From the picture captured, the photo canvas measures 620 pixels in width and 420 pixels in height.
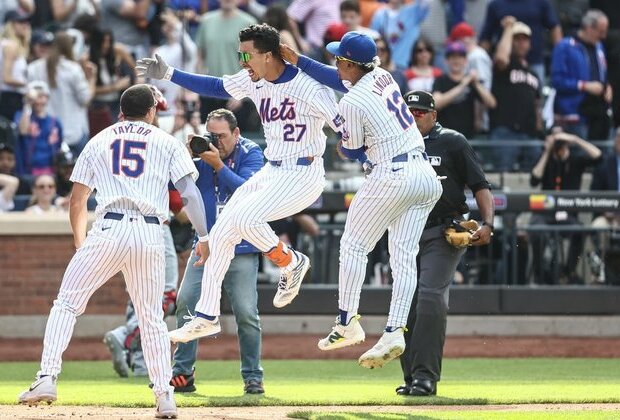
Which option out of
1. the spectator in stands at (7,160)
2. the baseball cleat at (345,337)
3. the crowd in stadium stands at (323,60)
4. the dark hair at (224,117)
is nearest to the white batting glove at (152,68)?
the dark hair at (224,117)

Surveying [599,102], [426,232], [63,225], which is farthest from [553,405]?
[599,102]

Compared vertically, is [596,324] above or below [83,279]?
below

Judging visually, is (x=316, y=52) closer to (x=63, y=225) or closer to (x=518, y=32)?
(x=518, y=32)

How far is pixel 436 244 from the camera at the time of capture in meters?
9.77

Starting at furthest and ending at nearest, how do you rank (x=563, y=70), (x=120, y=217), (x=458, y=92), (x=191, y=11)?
(x=191, y=11) < (x=563, y=70) < (x=458, y=92) < (x=120, y=217)

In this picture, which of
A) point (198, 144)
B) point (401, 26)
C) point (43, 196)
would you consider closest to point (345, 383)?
point (198, 144)

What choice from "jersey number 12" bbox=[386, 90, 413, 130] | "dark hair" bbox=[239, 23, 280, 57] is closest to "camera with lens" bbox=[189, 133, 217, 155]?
"dark hair" bbox=[239, 23, 280, 57]

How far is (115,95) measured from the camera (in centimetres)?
1739

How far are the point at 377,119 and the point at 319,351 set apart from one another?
20.5ft

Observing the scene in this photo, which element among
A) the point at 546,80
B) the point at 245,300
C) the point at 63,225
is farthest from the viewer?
the point at 546,80

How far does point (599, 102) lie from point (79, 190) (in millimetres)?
10231

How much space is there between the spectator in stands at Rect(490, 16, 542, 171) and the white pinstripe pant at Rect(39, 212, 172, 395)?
924 cm

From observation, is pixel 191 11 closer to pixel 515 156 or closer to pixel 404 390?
pixel 515 156

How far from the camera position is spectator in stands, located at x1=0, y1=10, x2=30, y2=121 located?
16.5 meters
